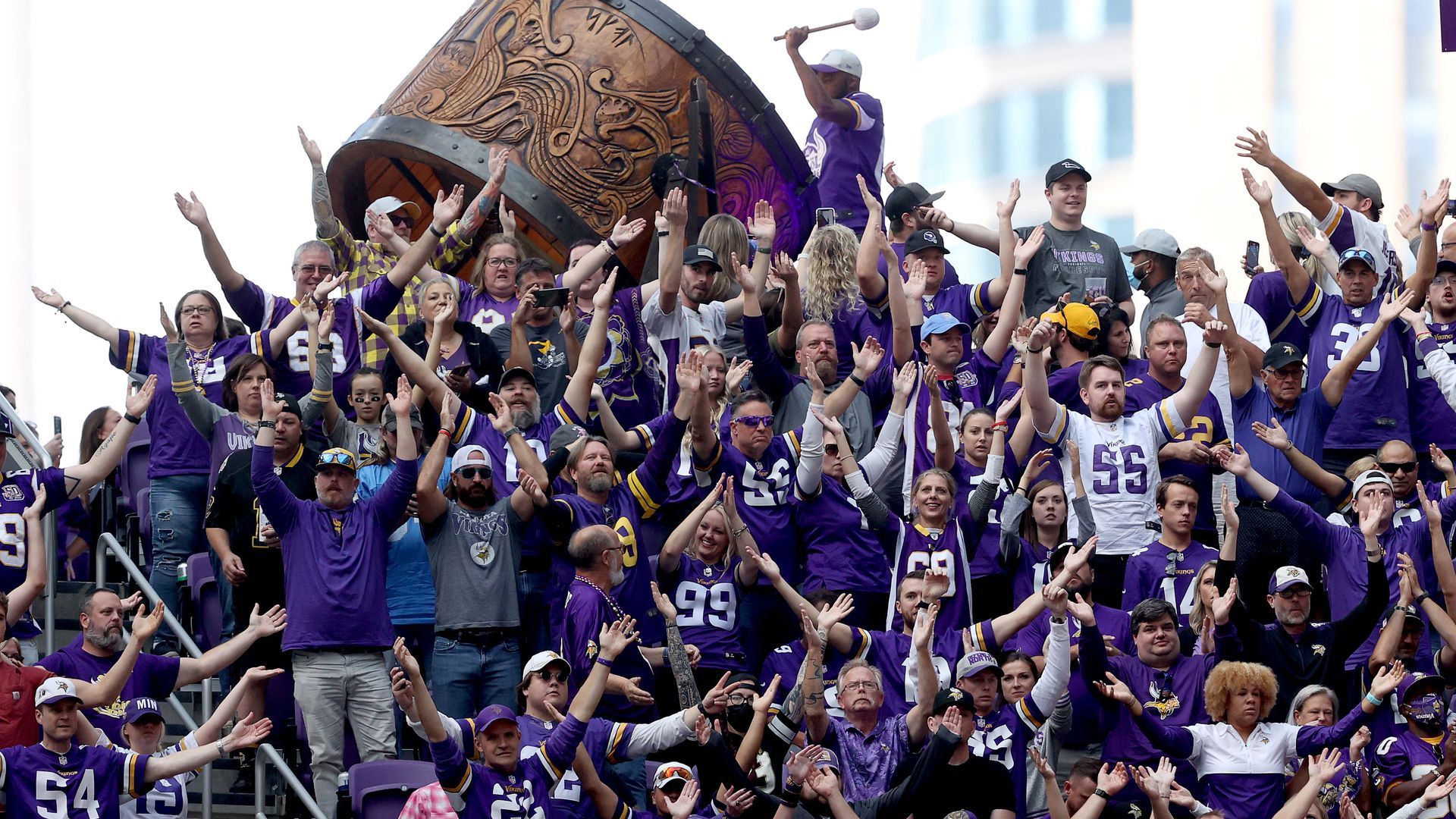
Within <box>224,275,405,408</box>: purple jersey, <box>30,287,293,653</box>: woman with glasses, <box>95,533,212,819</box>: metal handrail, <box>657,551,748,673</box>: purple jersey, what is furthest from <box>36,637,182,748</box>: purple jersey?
<box>657,551,748,673</box>: purple jersey

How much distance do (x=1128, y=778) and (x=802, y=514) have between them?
2294 millimetres

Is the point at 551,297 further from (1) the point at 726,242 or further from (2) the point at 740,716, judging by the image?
(2) the point at 740,716

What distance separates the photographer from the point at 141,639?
1029 cm

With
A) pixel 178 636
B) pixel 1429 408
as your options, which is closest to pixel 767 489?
pixel 178 636

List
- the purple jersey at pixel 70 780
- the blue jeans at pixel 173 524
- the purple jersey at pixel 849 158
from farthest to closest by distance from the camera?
1. the purple jersey at pixel 849 158
2. the blue jeans at pixel 173 524
3. the purple jersey at pixel 70 780

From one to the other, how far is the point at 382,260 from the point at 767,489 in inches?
131

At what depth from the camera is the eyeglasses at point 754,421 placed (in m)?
11.8

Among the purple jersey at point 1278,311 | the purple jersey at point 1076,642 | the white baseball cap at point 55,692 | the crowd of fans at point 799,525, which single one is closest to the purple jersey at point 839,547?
the crowd of fans at point 799,525

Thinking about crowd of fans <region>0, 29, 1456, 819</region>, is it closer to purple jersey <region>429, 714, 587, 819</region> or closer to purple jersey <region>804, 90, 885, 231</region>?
purple jersey <region>429, 714, 587, 819</region>

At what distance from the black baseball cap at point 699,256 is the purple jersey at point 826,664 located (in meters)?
2.65

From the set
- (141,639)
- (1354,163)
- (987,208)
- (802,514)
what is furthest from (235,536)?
(987,208)

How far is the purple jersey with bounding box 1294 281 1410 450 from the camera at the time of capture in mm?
12203

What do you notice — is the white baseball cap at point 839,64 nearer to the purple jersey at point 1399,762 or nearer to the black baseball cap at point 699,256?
the black baseball cap at point 699,256

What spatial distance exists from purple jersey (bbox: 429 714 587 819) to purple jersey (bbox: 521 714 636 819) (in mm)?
41
